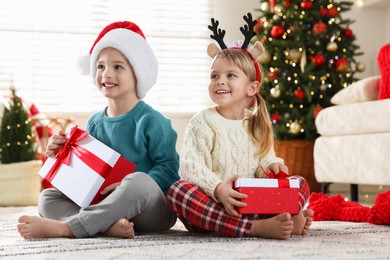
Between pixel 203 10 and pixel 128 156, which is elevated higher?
pixel 203 10

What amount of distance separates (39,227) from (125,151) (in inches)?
14.2

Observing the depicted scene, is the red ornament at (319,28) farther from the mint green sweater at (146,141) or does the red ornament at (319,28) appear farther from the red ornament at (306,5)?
the mint green sweater at (146,141)

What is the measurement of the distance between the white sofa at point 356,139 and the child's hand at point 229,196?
147 centimetres

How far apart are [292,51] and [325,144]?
874 mm

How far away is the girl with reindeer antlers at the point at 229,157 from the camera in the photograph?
65.3 inches

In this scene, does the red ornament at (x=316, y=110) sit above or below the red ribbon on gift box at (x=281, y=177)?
below

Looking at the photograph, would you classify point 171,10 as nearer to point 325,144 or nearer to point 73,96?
point 73,96

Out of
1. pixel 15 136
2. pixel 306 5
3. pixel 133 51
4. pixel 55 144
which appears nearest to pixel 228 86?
pixel 133 51

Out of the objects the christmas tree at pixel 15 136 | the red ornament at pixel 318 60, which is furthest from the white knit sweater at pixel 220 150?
the red ornament at pixel 318 60

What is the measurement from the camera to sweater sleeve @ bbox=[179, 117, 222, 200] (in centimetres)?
168

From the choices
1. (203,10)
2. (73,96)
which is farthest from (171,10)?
(73,96)

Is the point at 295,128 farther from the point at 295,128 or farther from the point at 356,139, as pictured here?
the point at 356,139

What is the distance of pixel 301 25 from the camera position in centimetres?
413

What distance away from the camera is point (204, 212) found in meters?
1.67
